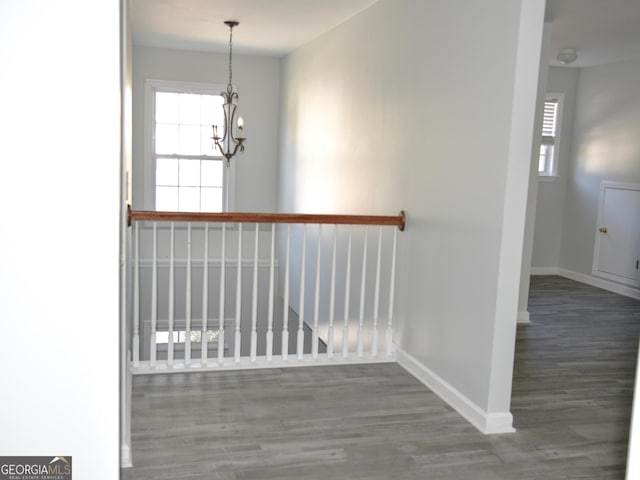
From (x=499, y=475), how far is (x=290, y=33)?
456 centimetres

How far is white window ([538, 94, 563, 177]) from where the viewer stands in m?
7.74

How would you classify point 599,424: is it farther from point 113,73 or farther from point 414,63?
point 113,73

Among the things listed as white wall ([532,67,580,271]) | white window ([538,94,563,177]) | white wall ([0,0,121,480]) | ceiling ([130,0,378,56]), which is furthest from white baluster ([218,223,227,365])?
white window ([538,94,563,177])

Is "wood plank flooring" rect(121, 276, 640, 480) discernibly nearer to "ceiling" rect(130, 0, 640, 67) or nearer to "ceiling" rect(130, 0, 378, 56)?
"ceiling" rect(130, 0, 640, 67)

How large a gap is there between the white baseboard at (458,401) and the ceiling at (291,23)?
102 inches

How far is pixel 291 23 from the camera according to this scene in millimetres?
5668

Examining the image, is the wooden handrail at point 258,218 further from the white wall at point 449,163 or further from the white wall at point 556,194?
the white wall at point 556,194

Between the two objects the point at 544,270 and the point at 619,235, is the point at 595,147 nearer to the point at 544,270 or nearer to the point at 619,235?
the point at 619,235

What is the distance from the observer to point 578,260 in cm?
762

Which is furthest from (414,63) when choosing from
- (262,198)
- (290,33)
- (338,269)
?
(262,198)

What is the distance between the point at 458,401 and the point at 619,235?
434cm

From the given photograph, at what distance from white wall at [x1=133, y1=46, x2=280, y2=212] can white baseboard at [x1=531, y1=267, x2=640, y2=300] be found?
3375 mm

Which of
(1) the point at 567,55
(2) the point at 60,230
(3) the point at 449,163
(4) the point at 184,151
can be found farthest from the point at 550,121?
(2) the point at 60,230

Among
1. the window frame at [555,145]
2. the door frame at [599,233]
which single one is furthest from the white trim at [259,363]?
the window frame at [555,145]
